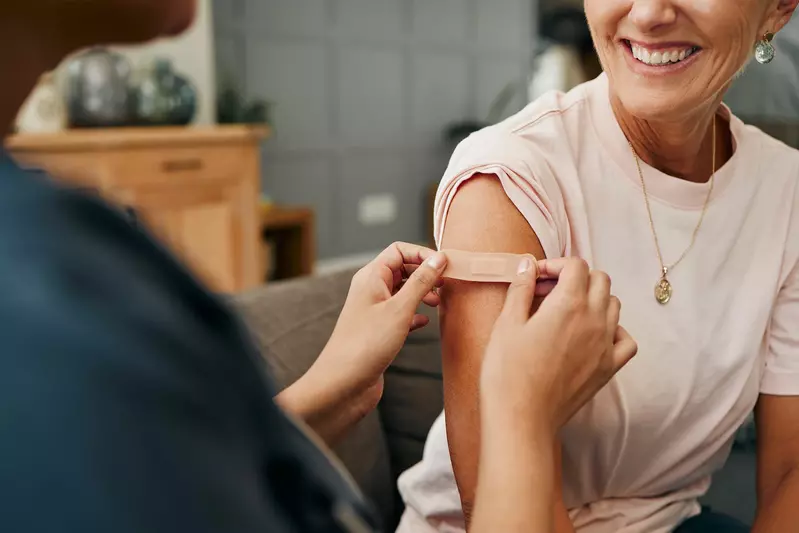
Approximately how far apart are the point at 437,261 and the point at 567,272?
0.46 ft

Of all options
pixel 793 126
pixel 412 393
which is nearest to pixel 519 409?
pixel 412 393

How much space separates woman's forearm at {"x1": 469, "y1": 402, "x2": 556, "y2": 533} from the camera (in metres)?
0.65

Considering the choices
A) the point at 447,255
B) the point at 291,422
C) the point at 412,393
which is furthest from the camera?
the point at 412,393

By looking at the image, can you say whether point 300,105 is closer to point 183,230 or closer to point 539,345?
point 183,230

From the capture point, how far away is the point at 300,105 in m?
4.98

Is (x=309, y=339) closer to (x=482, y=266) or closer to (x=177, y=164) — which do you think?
(x=482, y=266)

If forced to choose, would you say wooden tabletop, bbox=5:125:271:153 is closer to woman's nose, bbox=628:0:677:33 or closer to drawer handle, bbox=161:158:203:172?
drawer handle, bbox=161:158:203:172

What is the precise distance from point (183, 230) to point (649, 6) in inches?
112

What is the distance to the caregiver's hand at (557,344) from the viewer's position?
0.73 m

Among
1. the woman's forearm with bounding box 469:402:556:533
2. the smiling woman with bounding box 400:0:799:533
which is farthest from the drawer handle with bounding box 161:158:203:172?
the woman's forearm with bounding box 469:402:556:533

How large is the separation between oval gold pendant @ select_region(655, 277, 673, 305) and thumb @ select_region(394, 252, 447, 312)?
340 millimetres

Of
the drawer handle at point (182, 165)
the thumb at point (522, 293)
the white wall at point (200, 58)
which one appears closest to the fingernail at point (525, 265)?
the thumb at point (522, 293)

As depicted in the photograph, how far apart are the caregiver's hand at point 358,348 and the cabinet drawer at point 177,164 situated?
2.55 m

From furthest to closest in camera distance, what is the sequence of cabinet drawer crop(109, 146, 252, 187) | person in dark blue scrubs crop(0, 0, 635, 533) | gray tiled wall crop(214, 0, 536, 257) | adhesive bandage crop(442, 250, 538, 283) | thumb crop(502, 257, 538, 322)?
gray tiled wall crop(214, 0, 536, 257), cabinet drawer crop(109, 146, 252, 187), adhesive bandage crop(442, 250, 538, 283), thumb crop(502, 257, 538, 322), person in dark blue scrubs crop(0, 0, 635, 533)
